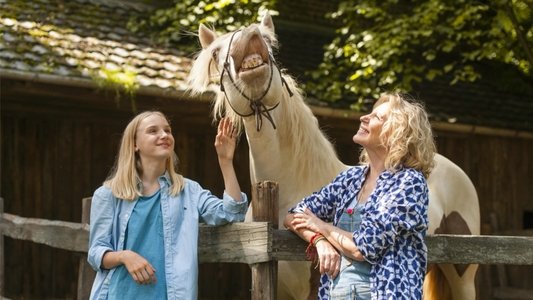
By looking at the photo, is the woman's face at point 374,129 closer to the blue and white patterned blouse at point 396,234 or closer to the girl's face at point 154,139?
the blue and white patterned blouse at point 396,234

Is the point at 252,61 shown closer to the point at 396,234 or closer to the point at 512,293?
the point at 396,234

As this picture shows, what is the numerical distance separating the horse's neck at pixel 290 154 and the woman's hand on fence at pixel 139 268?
138 cm

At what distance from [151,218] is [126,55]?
524 centimetres

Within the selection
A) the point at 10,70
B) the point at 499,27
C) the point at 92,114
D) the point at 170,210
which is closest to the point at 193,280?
the point at 170,210

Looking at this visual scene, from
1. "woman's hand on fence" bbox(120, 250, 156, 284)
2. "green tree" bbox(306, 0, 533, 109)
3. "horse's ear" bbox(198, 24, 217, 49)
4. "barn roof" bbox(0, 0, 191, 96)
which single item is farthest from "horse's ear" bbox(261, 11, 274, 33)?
"green tree" bbox(306, 0, 533, 109)

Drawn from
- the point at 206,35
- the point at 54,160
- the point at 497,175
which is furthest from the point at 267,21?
the point at 497,175

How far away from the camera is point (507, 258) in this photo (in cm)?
435

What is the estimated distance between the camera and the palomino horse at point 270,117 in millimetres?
4738

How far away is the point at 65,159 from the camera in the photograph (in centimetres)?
891

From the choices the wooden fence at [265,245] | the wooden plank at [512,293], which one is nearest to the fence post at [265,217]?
the wooden fence at [265,245]

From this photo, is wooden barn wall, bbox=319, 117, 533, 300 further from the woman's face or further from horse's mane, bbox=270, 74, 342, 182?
the woman's face

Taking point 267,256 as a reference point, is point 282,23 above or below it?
above

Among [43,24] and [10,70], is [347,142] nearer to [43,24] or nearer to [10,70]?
[43,24]

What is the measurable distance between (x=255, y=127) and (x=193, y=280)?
1.34 m
